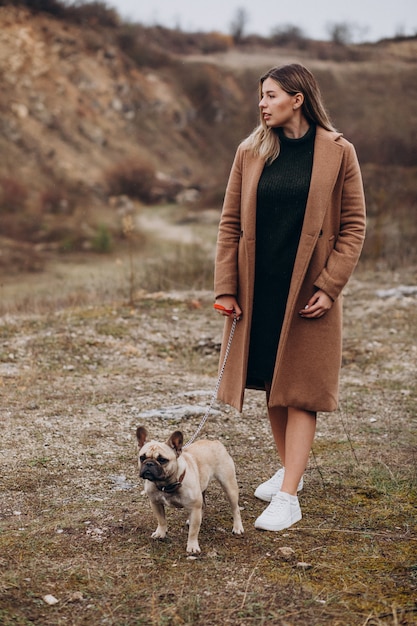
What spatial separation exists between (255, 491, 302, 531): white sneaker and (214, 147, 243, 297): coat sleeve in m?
1.03

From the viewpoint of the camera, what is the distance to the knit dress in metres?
3.57

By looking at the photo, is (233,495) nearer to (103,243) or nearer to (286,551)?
(286,551)

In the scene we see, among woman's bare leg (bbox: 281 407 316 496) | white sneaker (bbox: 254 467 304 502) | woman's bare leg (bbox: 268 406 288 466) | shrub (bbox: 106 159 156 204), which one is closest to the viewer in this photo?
woman's bare leg (bbox: 281 407 316 496)

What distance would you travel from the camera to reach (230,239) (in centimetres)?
377

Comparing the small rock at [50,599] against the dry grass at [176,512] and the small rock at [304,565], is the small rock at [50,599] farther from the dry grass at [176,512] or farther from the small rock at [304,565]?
the small rock at [304,565]

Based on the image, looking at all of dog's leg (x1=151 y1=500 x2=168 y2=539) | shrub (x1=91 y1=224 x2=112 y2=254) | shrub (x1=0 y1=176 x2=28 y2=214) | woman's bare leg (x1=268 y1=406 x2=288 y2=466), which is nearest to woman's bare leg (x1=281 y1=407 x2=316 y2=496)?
woman's bare leg (x1=268 y1=406 x2=288 y2=466)

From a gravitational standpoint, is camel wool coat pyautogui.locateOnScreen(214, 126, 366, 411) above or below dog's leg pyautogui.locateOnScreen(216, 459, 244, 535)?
above

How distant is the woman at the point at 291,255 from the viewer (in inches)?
140

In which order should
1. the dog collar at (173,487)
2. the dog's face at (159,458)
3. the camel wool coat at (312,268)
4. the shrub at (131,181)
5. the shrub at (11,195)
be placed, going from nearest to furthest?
1. the dog's face at (159,458)
2. the dog collar at (173,487)
3. the camel wool coat at (312,268)
4. the shrub at (11,195)
5. the shrub at (131,181)

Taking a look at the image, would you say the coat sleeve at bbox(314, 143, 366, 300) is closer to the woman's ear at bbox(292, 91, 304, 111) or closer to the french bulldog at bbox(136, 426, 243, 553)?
the woman's ear at bbox(292, 91, 304, 111)

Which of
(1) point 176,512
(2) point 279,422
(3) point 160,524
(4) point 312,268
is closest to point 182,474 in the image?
(3) point 160,524

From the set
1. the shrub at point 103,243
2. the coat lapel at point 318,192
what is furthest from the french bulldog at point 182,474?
the shrub at point 103,243

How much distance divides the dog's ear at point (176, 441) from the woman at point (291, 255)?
542 mm

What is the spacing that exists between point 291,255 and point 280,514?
1.24 metres
